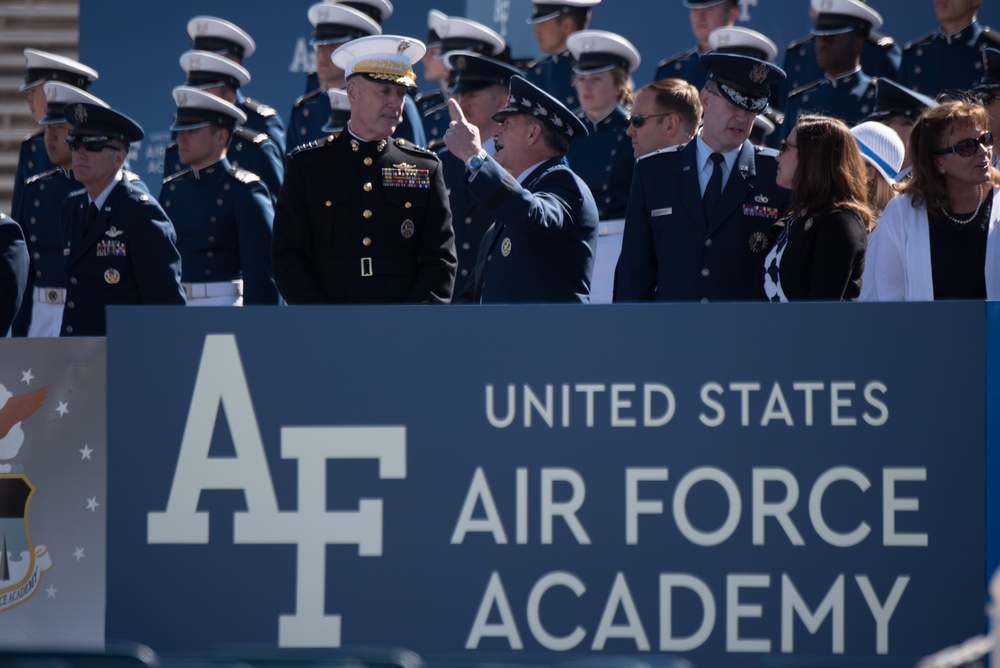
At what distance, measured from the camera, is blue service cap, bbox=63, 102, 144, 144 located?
5809 millimetres

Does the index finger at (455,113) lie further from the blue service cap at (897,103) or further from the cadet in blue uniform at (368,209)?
the blue service cap at (897,103)

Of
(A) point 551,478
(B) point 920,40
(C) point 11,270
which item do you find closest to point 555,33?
(B) point 920,40

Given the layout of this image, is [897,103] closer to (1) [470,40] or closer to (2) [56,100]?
(1) [470,40]

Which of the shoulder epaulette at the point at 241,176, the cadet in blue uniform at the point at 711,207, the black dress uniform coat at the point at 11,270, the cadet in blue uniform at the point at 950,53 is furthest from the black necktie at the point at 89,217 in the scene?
the cadet in blue uniform at the point at 950,53

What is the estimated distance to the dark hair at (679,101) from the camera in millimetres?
5379

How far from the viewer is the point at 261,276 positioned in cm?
608

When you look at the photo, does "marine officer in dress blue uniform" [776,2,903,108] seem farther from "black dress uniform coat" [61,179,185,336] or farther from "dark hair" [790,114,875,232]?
"black dress uniform coat" [61,179,185,336]

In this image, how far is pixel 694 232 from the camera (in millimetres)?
4691

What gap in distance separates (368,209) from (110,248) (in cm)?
141

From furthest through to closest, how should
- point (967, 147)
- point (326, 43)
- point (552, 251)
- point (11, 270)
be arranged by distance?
point (326, 43) → point (11, 270) → point (552, 251) → point (967, 147)

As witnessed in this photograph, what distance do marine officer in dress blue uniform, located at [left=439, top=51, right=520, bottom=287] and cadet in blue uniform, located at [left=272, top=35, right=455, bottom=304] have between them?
132 centimetres

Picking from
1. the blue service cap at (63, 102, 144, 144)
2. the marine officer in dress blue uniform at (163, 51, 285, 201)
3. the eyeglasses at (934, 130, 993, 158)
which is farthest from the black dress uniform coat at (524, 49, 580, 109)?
the eyeglasses at (934, 130, 993, 158)

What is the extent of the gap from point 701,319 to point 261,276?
3.41 m

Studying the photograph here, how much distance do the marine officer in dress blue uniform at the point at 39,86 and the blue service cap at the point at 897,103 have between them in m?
4.29
